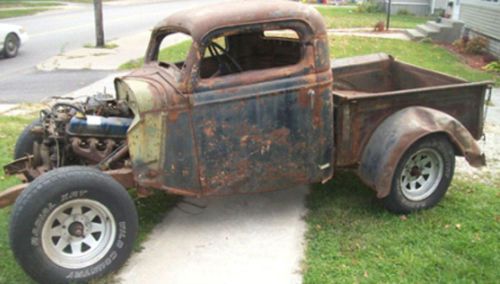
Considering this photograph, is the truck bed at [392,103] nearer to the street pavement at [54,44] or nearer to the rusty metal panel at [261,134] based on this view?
the rusty metal panel at [261,134]

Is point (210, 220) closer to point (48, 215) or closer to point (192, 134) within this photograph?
point (192, 134)

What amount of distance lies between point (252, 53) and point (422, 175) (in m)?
2.06

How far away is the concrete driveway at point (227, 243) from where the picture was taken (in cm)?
390

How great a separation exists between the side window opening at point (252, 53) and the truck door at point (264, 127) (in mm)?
649

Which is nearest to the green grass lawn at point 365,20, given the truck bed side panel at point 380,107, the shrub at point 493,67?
the shrub at point 493,67

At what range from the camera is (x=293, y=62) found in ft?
16.3

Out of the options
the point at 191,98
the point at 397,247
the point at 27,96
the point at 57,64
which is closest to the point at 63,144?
the point at 191,98

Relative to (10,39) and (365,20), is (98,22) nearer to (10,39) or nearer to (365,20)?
(10,39)

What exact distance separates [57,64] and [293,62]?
9423 millimetres

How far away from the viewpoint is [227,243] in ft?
14.2

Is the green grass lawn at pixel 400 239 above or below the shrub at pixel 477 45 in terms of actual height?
below

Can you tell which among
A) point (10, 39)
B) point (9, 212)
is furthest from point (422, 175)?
point (10, 39)

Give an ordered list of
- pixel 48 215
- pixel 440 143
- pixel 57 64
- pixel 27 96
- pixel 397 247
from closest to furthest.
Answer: pixel 48 215 < pixel 397 247 < pixel 440 143 < pixel 27 96 < pixel 57 64

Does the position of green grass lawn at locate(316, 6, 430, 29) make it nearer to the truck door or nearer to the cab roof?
the cab roof
